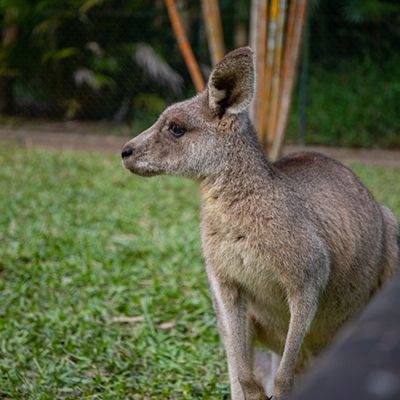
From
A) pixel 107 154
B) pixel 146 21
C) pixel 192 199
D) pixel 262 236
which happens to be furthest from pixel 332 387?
pixel 146 21

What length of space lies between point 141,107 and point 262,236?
9.03 m

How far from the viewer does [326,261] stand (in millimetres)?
2625

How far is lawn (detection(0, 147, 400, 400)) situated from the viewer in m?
3.23

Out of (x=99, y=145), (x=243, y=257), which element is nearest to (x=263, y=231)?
(x=243, y=257)

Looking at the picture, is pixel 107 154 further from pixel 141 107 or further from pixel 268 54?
pixel 268 54

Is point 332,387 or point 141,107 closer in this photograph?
point 332,387

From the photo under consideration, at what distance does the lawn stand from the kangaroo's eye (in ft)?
3.25

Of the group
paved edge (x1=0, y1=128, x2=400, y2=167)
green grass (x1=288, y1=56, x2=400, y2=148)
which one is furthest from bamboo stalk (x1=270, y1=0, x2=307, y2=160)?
green grass (x1=288, y1=56, x2=400, y2=148)

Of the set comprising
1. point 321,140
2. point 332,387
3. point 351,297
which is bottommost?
point 321,140

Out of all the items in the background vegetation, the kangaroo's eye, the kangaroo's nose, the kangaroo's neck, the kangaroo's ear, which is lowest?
the background vegetation

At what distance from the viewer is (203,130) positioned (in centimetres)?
284

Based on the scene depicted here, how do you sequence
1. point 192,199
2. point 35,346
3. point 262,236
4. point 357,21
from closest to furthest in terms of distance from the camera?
1. point 262,236
2. point 35,346
3. point 192,199
4. point 357,21

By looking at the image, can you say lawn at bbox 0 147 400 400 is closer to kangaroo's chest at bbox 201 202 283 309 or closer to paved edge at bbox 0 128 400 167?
kangaroo's chest at bbox 201 202 283 309

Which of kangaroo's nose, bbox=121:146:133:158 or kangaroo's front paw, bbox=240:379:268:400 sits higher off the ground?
kangaroo's nose, bbox=121:146:133:158
